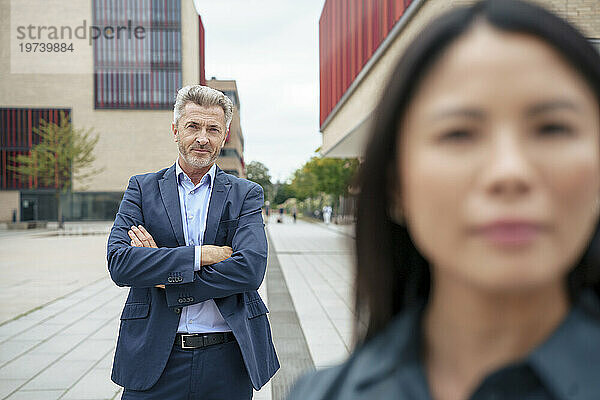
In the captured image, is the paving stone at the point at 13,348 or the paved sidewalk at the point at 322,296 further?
the paving stone at the point at 13,348

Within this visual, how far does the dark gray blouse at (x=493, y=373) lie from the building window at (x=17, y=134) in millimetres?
53573

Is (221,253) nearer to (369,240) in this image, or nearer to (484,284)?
(369,240)

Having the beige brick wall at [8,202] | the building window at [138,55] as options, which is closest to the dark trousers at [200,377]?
the building window at [138,55]

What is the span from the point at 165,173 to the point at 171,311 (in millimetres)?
669

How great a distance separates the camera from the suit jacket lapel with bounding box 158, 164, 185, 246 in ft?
7.72

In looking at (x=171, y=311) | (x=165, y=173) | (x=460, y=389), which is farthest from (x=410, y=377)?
(x=165, y=173)

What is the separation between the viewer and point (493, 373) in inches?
21.5

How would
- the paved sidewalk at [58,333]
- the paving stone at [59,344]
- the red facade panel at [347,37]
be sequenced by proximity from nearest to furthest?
1. the paved sidewalk at [58,333]
2. the paving stone at [59,344]
3. the red facade panel at [347,37]

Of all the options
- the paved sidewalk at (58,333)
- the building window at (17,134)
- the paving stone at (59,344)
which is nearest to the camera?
the paved sidewalk at (58,333)

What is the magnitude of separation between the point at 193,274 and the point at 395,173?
1.75 m

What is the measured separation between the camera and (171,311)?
222 cm

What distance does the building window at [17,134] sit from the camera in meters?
48.7

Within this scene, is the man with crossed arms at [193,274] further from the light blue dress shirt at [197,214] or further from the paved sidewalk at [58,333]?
the paved sidewalk at [58,333]

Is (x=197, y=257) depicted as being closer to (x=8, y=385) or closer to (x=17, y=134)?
(x=8, y=385)
